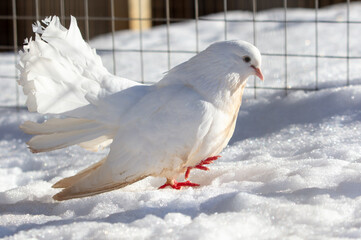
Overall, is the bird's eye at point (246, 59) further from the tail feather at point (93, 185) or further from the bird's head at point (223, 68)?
the tail feather at point (93, 185)

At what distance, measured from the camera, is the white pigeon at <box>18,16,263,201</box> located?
2.76 metres

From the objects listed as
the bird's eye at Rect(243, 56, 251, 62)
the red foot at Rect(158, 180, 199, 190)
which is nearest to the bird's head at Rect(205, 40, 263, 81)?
the bird's eye at Rect(243, 56, 251, 62)

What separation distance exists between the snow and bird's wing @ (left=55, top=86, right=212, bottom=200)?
0.24 ft

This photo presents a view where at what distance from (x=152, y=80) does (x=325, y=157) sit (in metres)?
2.05

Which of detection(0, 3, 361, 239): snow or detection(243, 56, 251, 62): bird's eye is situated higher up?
detection(243, 56, 251, 62): bird's eye

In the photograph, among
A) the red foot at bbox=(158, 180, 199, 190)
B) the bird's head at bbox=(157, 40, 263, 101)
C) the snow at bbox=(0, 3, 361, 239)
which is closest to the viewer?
the snow at bbox=(0, 3, 361, 239)

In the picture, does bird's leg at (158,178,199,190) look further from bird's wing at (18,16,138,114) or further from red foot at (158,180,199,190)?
bird's wing at (18,16,138,114)

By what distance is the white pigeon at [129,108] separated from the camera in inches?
108

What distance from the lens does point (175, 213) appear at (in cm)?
252

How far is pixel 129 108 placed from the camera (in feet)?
9.37

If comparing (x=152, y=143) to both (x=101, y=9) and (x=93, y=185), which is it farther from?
(x=101, y=9)

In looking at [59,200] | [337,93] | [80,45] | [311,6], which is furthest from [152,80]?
[311,6]

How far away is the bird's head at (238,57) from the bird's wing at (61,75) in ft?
1.40

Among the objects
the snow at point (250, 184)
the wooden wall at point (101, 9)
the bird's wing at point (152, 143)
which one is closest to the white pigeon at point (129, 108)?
the bird's wing at point (152, 143)
